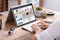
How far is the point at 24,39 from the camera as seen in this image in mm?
1407

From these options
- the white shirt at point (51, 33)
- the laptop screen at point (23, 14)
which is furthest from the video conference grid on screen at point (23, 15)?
the white shirt at point (51, 33)

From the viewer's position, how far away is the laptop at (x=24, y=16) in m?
1.56

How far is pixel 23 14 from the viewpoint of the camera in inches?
64.6

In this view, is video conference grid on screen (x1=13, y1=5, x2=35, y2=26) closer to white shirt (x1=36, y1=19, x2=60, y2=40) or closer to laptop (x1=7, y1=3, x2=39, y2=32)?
laptop (x1=7, y1=3, x2=39, y2=32)

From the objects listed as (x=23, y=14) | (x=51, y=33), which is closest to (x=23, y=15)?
(x=23, y=14)

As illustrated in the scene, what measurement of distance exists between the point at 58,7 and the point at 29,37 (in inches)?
86.3

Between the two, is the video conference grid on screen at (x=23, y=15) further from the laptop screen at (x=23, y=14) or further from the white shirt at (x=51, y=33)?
the white shirt at (x=51, y=33)

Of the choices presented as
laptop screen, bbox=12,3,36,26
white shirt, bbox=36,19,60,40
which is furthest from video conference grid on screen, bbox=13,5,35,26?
white shirt, bbox=36,19,60,40

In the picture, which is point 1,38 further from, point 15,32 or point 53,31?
point 53,31

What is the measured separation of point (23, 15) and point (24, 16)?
0.7 inches

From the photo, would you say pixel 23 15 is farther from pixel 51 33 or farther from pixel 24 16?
pixel 51 33

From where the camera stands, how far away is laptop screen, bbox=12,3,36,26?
1.57 m

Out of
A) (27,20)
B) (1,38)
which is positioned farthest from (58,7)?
(1,38)

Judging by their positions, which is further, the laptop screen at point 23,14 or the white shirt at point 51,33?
the laptop screen at point 23,14
